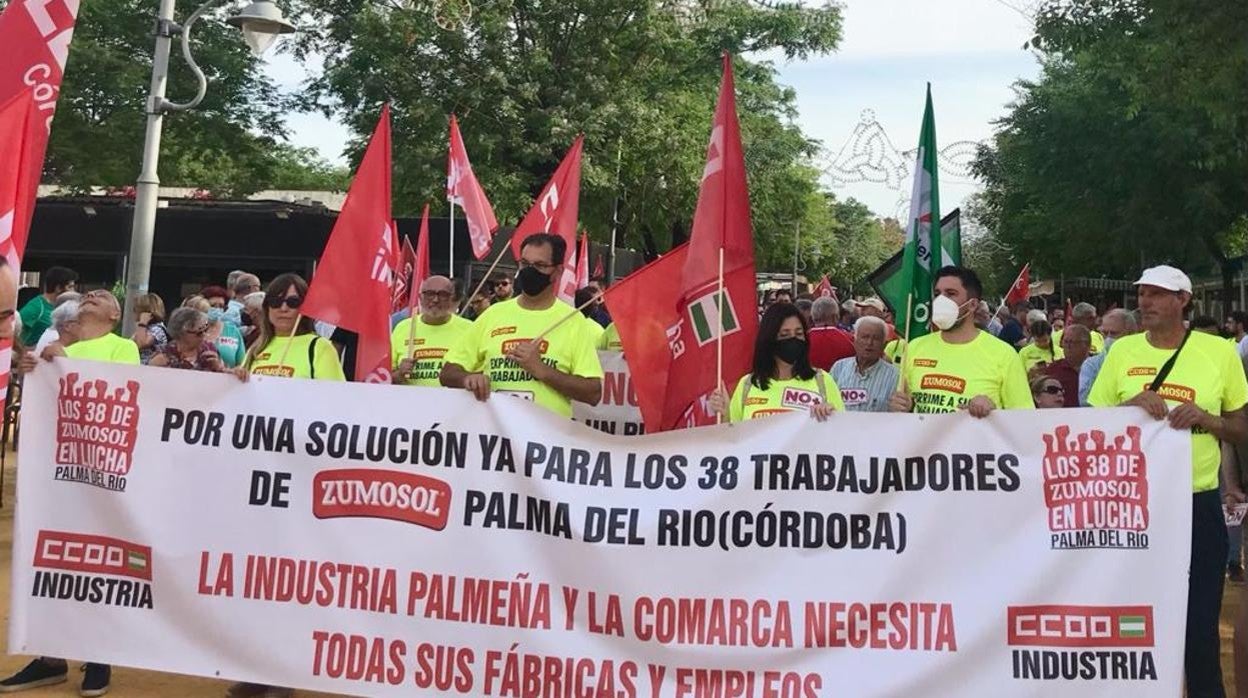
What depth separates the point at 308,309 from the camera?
5.80 meters

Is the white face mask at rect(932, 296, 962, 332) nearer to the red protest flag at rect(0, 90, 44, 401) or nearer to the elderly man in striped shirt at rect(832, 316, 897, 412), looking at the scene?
the elderly man in striped shirt at rect(832, 316, 897, 412)

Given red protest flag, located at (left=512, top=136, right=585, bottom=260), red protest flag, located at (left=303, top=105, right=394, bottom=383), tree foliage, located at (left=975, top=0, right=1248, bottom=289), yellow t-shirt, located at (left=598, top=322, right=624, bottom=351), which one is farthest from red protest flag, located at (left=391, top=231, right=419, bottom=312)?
tree foliage, located at (left=975, top=0, right=1248, bottom=289)

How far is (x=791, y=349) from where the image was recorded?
17.6 ft

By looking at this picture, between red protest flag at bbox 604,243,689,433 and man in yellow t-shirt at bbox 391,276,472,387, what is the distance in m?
1.48

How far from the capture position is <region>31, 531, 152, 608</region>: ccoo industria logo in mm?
5207

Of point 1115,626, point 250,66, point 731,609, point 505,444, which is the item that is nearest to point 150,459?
point 505,444

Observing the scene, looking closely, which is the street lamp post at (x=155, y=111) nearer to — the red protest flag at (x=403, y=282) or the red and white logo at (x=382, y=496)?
the red protest flag at (x=403, y=282)

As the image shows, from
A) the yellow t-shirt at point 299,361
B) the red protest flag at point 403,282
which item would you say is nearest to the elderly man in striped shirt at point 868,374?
the yellow t-shirt at point 299,361

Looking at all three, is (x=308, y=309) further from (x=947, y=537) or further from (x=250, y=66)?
(x=250, y=66)

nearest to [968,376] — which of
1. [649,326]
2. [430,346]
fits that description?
[649,326]

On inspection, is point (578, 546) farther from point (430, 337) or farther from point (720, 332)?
point (430, 337)

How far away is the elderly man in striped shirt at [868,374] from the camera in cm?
726

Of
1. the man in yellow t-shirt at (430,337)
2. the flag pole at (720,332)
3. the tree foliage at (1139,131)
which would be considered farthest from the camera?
the tree foliage at (1139,131)

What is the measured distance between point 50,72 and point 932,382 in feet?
12.8
